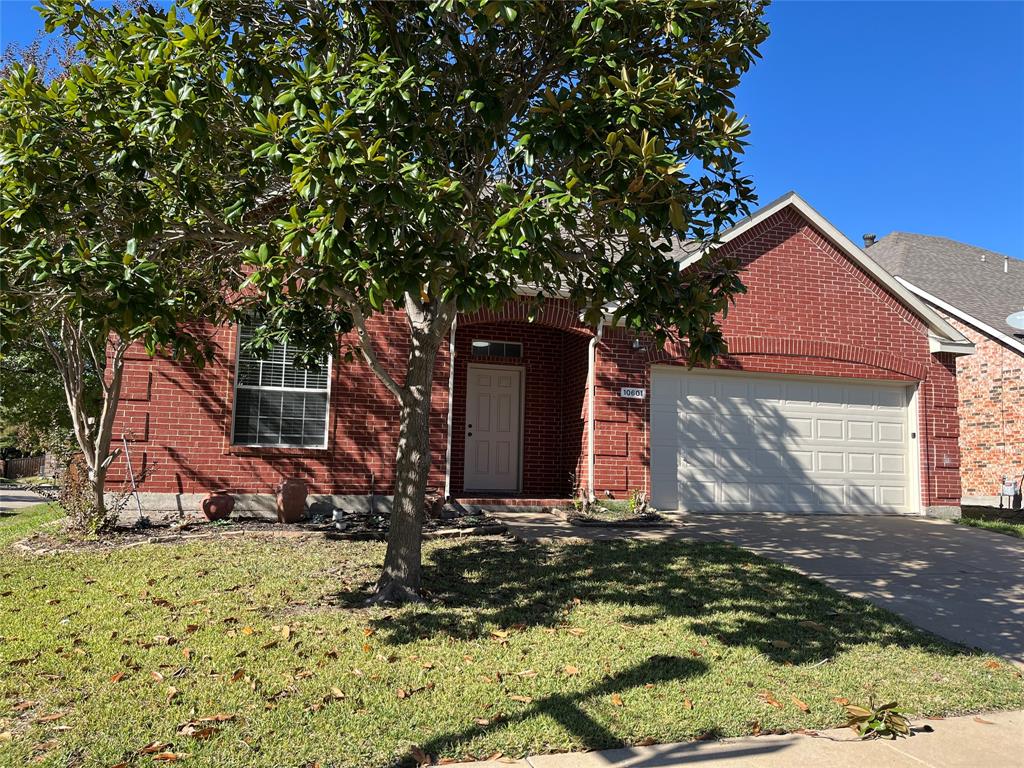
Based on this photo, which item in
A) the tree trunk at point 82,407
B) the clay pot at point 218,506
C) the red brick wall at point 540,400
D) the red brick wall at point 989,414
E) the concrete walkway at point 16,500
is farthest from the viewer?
the red brick wall at point 989,414

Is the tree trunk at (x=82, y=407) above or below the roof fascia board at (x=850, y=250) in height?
below

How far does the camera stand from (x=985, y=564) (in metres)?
8.48

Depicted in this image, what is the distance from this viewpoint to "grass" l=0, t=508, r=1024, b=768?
12.8ft

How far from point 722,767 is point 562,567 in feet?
12.2

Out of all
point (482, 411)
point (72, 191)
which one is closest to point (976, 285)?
point (482, 411)

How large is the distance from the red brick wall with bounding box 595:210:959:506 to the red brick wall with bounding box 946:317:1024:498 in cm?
523

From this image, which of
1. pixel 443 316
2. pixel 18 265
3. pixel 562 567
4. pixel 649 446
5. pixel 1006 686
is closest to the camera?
pixel 18 265

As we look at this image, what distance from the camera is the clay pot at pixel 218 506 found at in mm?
9438

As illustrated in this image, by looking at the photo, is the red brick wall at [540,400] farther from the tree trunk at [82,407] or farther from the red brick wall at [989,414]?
the red brick wall at [989,414]

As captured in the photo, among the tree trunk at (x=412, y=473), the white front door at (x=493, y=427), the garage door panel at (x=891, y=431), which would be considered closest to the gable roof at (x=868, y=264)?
the garage door panel at (x=891, y=431)

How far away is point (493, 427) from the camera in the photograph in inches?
514

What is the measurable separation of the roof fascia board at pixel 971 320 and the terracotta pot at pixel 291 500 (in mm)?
13978

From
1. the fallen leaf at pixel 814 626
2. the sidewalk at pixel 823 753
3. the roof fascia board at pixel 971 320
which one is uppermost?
the roof fascia board at pixel 971 320

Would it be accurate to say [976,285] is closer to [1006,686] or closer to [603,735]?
[1006,686]
